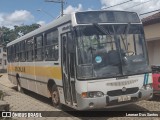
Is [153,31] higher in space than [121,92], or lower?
higher

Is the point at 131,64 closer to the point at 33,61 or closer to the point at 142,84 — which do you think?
the point at 142,84

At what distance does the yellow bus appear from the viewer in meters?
9.44

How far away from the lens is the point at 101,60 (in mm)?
9609

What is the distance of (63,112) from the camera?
11.4 m

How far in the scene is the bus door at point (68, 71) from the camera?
9.98 metres

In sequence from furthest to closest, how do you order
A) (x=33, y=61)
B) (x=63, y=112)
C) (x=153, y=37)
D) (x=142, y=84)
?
(x=153, y=37) → (x=33, y=61) → (x=63, y=112) → (x=142, y=84)

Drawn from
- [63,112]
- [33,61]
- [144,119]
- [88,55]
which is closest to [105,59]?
[88,55]

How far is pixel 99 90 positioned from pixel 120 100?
2.30 ft

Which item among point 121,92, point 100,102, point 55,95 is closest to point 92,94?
point 100,102

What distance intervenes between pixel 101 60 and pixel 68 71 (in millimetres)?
1269

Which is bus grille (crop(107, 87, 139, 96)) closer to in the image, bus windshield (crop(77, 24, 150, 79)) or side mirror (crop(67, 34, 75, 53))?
bus windshield (crop(77, 24, 150, 79))

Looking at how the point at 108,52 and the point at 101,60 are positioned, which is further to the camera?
the point at 108,52

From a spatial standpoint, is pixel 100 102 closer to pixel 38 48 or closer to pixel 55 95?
pixel 55 95

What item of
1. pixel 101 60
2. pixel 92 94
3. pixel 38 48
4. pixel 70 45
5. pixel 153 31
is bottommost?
pixel 92 94
